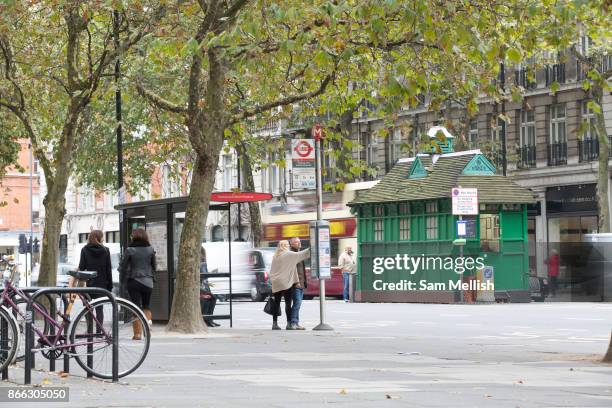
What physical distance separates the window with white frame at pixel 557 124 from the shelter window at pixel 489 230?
16.2 metres

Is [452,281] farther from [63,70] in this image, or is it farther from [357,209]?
[63,70]

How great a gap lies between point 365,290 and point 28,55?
17563 mm

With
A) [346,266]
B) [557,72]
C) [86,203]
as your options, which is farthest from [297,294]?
[86,203]

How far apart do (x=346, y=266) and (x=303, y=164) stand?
70.1 feet

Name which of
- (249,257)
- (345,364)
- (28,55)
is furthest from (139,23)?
(249,257)

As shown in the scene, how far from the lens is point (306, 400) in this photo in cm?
1188

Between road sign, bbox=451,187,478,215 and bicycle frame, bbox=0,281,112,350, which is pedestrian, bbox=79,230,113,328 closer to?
bicycle frame, bbox=0,281,112,350

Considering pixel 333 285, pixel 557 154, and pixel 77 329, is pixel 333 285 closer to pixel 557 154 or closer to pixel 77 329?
pixel 557 154

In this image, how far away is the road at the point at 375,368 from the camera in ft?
39.8

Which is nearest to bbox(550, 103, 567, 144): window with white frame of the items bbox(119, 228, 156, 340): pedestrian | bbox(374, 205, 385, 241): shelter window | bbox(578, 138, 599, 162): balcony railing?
bbox(578, 138, 599, 162): balcony railing

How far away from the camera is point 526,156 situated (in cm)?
5922

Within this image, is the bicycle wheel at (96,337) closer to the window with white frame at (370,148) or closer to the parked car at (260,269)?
the parked car at (260,269)

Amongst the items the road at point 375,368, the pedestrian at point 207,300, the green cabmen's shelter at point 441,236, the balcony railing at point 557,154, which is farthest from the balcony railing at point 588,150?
the pedestrian at point 207,300

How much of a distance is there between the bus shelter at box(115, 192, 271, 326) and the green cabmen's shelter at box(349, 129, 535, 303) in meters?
14.6
